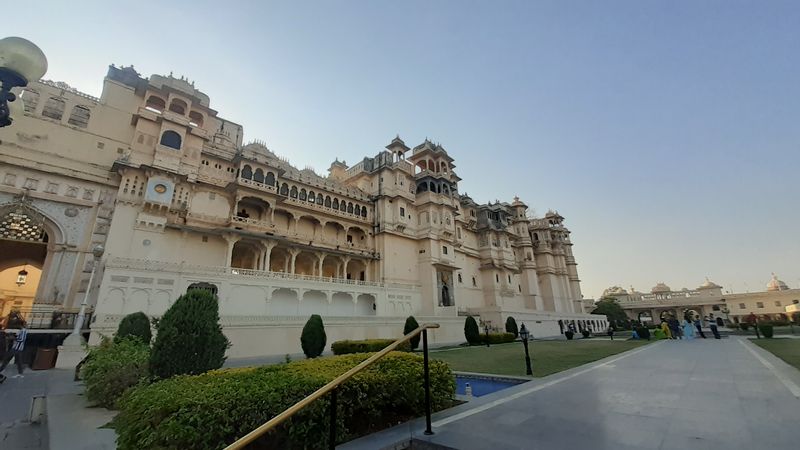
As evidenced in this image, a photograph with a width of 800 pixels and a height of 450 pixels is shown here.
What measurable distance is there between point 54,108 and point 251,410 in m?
30.9

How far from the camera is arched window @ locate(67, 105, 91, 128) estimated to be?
23047mm

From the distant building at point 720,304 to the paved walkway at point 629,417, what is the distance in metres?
74.0

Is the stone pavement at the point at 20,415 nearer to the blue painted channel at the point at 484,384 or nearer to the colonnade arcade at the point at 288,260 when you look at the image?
the blue painted channel at the point at 484,384

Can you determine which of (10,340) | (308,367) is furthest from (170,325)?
(10,340)

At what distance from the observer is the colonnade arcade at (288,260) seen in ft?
85.7

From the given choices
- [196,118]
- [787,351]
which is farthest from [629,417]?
[196,118]

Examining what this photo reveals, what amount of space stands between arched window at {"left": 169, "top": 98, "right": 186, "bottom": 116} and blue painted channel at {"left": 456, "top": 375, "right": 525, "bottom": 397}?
1175 inches

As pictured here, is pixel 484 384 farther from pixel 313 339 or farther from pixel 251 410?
pixel 313 339

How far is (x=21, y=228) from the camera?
2042 centimetres

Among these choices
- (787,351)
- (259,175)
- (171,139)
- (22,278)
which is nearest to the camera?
Result: (787,351)

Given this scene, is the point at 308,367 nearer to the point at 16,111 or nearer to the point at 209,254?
the point at 16,111

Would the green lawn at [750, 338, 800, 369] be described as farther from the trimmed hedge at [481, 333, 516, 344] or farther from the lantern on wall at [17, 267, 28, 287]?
the lantern on wall at [17, 267, 28, 287]

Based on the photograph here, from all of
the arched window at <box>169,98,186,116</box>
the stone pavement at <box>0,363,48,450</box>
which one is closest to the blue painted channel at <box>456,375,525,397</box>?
the stone pavement at <box>0,363,48,450</box>

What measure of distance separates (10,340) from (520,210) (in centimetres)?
5872
